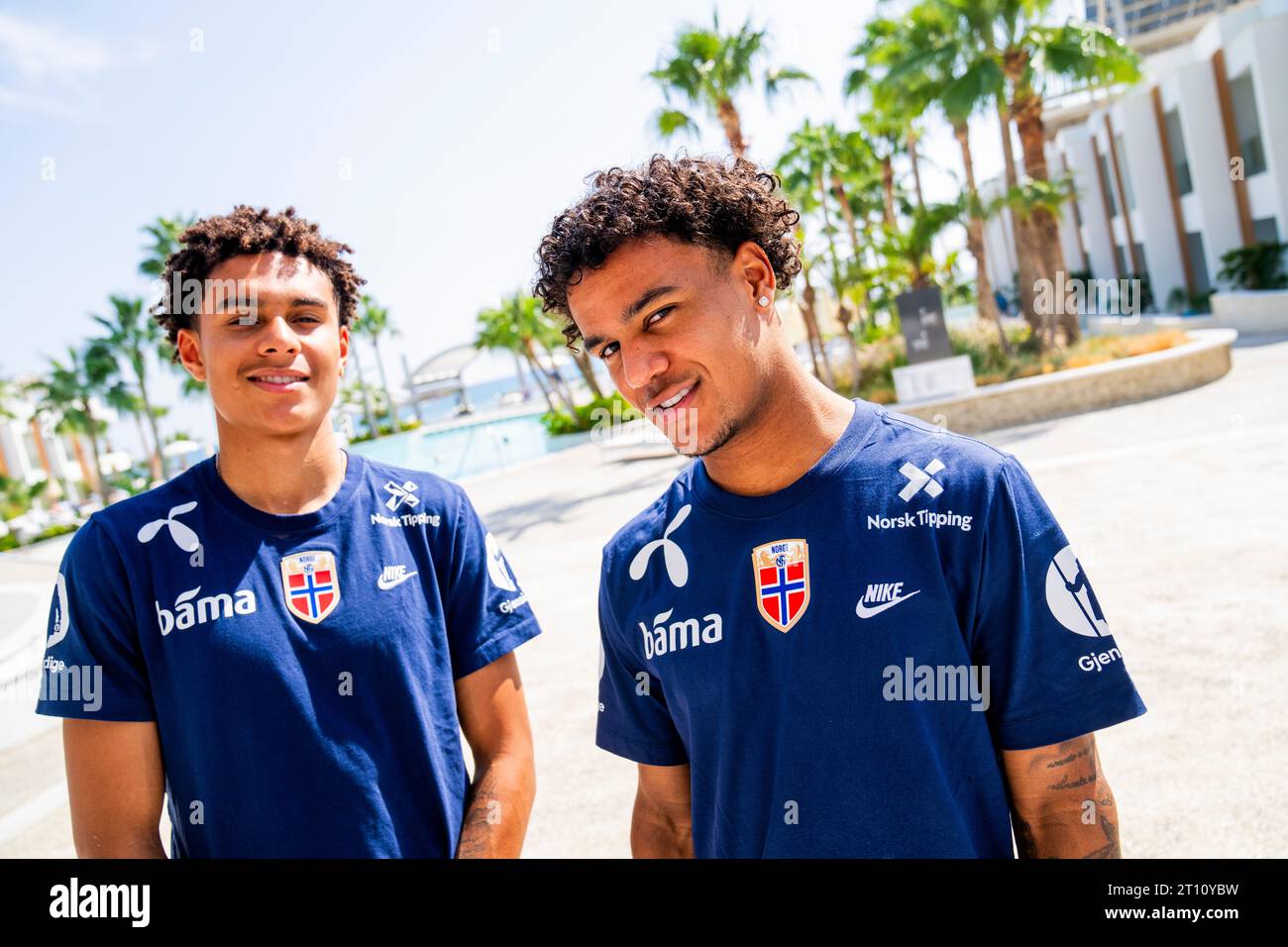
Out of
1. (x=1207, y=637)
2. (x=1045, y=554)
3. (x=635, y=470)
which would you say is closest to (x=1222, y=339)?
(x=635, y=470)

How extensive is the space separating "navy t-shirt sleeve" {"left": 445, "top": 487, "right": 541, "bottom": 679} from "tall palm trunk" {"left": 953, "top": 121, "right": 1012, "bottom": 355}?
19.6m

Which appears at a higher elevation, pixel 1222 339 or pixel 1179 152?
pixel 1179 152

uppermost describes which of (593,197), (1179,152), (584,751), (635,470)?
(1179,152)

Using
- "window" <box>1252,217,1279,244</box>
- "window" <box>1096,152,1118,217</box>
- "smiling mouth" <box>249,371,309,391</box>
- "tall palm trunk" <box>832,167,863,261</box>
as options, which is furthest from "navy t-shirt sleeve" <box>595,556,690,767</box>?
"window" <box>1096,152,1118,217</box>

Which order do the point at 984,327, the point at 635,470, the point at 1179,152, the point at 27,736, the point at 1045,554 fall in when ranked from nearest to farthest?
1. the point at 1045,554
2. the point at 27,736
3. the point at 635,470
4. the point at 984,327
5. the point at 1179,152

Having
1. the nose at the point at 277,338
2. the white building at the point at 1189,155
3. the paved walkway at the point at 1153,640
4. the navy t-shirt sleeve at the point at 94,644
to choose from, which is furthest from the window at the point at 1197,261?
the navy t-shirt sleeve at the point at 94,644

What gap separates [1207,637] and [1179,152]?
3219 centimetres

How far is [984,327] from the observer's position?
72.6ft

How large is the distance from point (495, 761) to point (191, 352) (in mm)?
1388

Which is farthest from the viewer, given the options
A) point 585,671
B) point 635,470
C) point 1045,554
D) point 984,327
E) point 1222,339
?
→ point 984,327

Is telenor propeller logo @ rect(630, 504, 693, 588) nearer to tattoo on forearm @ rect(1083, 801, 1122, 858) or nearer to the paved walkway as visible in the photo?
tattoo on forearm @ rect(1083, 801, 1122, 858)

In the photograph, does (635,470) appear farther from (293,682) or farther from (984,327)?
(293,682)

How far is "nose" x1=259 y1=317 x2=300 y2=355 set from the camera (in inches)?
85.0

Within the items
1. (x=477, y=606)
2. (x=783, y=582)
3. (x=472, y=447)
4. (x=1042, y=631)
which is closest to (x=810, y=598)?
(x=783, y=582)
